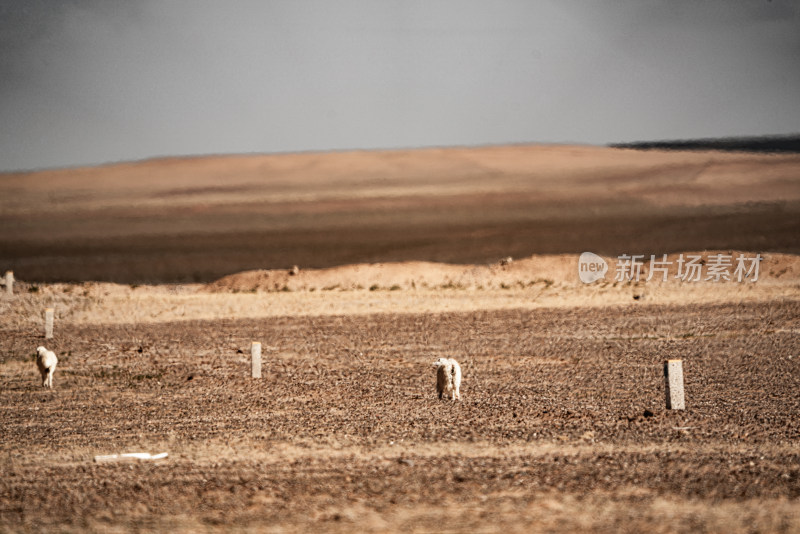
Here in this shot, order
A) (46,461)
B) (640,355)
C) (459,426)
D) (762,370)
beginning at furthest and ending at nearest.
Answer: (640,355), (762,370), (459,426), (46,461)

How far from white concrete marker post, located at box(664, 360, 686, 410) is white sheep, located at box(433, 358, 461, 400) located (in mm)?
2888

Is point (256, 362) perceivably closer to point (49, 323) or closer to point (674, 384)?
point (674, 384)

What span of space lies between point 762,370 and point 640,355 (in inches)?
116

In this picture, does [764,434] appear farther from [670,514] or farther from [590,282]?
[590,282]

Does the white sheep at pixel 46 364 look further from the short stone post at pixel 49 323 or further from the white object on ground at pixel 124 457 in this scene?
the short stone post at pixel 49 323

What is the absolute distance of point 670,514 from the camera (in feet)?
23.5

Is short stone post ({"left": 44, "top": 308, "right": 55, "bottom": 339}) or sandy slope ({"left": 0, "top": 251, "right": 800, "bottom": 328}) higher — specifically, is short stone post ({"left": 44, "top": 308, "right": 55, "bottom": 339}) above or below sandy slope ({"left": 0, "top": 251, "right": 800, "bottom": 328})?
below

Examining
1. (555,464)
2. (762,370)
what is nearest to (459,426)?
(555,464)

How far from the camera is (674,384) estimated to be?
1190 cm

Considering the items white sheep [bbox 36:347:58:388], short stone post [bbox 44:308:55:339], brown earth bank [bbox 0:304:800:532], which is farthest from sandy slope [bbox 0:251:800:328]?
white sheep [bbox 36:347:58:388]

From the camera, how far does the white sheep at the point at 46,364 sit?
15172mm

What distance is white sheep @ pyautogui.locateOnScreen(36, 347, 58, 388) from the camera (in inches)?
597

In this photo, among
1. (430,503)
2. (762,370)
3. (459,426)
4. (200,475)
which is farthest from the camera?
(762,370)

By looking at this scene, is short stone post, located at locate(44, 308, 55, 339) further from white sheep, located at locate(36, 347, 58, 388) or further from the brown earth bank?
white sheep, located at locate(36, 347, 58, 388)
